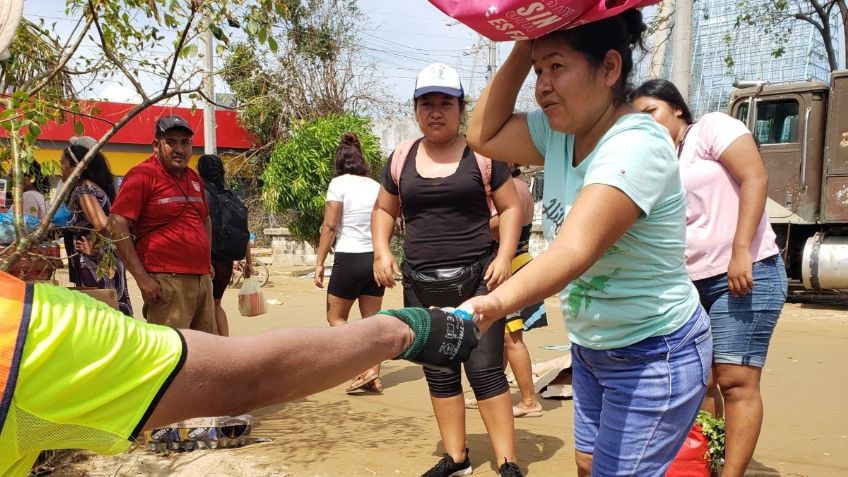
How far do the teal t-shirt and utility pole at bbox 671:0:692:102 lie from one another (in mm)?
6173

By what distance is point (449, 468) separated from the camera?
12.6ft

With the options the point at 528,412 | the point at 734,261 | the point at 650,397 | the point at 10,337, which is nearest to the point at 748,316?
the point at 734,261

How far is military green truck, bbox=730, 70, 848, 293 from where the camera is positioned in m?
9.94

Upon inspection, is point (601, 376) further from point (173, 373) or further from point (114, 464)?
point (114, 464)

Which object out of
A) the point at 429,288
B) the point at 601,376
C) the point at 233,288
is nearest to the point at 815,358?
the point at 429,288

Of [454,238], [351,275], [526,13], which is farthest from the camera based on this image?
[351,275]

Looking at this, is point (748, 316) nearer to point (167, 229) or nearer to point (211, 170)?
point (167, 229)

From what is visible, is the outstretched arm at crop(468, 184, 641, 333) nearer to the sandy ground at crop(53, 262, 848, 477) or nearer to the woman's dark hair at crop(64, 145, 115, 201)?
the sandy ground at crop(53, 262, 848, 477)

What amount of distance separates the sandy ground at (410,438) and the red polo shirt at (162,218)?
115 centimetres

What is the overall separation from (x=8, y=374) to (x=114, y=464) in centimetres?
329

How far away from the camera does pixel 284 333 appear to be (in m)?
1.57

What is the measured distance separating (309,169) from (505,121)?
1195 centimetres

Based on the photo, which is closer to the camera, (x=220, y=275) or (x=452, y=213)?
(x=452, y=213)

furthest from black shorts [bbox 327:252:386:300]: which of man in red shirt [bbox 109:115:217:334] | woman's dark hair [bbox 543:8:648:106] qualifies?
woman's dark hair [bbox 543:8:648:106]
